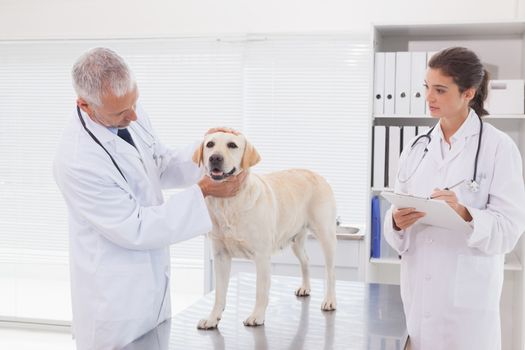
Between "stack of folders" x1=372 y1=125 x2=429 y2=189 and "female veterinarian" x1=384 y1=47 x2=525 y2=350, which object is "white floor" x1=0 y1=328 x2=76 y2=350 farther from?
"female veterinarian" x1=384 y1=47 x2=525 y2=350

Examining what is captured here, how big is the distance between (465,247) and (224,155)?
794 millimetres

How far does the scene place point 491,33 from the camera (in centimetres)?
359

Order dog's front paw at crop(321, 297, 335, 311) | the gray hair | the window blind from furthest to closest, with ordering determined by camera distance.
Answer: the window blind
dog's front paw at crop(321, 297, 335, 311)
the gray hair

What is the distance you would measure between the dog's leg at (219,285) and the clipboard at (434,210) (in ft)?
1.75

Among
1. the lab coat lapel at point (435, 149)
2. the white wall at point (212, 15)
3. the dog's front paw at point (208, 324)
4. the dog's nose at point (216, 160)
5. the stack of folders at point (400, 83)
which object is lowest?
the dog's front paw at point (208, 324)

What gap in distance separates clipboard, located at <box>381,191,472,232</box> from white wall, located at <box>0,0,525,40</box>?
7.32 feet

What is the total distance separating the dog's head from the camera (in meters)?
1.78

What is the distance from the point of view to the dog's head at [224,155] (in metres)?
1.78

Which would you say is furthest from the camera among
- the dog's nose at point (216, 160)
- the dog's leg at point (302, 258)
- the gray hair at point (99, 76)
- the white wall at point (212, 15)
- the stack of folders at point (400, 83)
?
the white wall at point (212, 15)

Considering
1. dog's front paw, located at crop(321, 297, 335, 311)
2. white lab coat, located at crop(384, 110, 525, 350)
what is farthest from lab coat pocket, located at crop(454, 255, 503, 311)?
dog's front paw, located at crop(321, 297, 335, 311)

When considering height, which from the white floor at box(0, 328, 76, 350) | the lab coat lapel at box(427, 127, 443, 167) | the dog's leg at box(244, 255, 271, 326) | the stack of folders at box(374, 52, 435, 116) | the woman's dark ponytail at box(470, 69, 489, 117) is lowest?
the white floor at box(0, 328, 76, 350)

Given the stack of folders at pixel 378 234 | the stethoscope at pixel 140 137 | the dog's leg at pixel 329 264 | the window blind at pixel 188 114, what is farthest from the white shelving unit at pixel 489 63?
the stethoscope at pixel 140 137

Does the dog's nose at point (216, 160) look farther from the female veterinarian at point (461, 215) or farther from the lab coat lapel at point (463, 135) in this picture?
the lab coat lapel at point (463, 135)

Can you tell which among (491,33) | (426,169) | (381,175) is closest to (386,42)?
(491,33)
